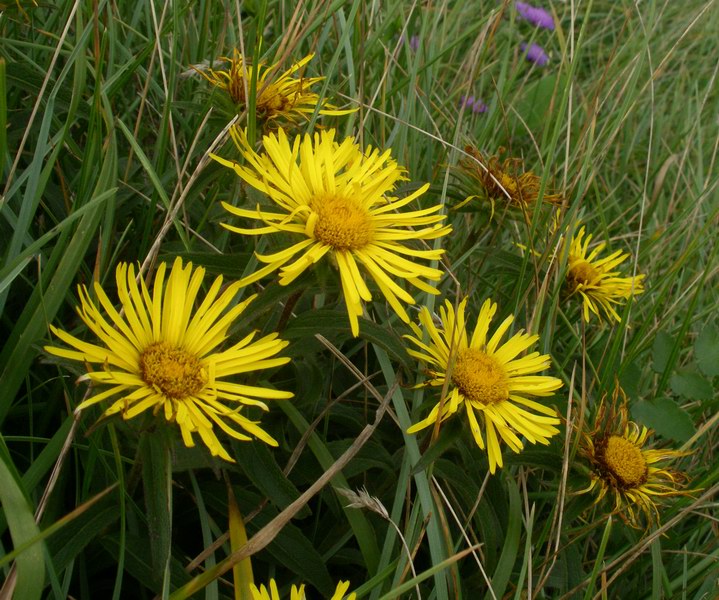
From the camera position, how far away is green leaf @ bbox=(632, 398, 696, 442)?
134cm

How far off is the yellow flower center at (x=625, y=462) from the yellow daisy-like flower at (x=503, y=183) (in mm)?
396

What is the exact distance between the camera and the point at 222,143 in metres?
1.19

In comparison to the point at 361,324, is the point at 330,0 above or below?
above

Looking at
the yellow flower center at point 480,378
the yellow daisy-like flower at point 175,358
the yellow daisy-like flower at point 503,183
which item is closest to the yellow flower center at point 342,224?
the yellow daisy-like flower at point 175,358

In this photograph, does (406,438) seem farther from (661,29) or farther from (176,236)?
(661,29)

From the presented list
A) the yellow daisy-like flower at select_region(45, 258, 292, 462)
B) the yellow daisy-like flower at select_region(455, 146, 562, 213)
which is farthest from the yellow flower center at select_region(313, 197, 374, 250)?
the yellow daisy-like flower at select_region(455, 146, 562, 213)

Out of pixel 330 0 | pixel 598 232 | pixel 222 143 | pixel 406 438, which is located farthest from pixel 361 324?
pixel 598 232

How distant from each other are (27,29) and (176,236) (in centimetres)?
51

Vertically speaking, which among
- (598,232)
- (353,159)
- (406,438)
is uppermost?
(598,232)

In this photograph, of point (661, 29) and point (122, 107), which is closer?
point (122, 107)

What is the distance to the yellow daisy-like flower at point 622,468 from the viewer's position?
111 centimetres

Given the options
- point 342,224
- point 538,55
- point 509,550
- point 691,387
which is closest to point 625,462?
point 509,550

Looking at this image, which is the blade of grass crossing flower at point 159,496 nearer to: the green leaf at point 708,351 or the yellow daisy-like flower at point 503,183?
the yellow daisy-like flower at point 503,183

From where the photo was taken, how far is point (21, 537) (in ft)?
2.42
